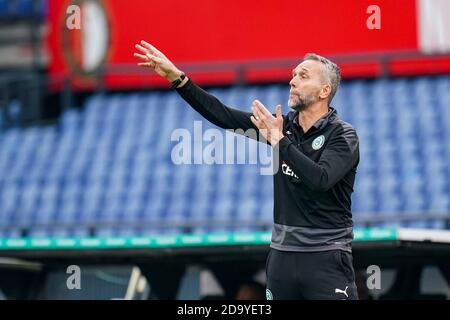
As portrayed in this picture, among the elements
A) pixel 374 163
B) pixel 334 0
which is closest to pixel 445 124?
pixel 374 163

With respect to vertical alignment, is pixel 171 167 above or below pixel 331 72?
below

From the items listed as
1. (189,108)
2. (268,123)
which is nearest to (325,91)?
(268,123)

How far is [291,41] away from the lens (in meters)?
15.6

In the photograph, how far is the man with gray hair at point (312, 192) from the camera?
5567mm

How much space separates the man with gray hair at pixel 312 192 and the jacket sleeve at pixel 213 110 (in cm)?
27

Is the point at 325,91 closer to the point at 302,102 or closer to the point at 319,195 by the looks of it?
the point at 302,102

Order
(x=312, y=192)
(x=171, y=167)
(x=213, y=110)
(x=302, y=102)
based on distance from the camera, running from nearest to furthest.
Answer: (x=312, y=192)
(x=302, y=102)
(x=213, y=110)
(x=171, y=167)

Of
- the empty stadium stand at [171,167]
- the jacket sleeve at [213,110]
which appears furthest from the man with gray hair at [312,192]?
the empty stadium stand at [171,167]

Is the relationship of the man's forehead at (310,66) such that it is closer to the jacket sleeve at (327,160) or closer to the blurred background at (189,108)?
the jacket sleeve at (327,160)

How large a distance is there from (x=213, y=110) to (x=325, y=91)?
0.60 m

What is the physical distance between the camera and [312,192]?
568 centimetres

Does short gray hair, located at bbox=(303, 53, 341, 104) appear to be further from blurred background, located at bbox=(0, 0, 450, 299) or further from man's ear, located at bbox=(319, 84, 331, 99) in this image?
blurred background, located at bbox=(0, 0, 450, 299)

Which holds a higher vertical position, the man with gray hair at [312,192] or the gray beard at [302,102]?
the gray beard at [302,102]

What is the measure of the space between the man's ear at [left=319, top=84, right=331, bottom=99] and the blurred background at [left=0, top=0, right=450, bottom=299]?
5.43 meters
